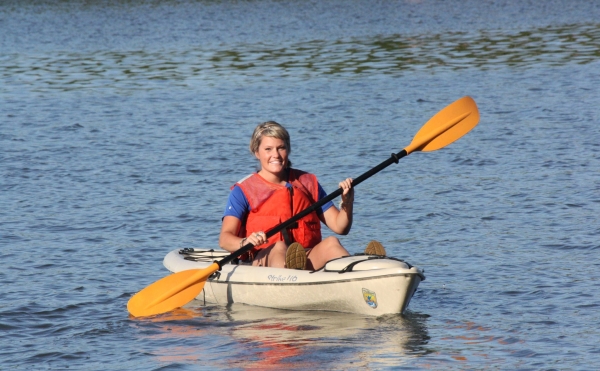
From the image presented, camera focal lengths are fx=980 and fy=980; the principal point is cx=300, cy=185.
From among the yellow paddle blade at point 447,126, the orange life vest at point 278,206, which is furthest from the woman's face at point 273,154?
the yellow paddle blade at point 447,126

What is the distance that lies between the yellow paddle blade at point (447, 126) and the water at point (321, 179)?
35.7 inches

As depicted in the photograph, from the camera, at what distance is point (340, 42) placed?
22.2 meters

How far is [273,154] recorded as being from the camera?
19.4ft

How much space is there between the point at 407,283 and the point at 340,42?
1709 cm

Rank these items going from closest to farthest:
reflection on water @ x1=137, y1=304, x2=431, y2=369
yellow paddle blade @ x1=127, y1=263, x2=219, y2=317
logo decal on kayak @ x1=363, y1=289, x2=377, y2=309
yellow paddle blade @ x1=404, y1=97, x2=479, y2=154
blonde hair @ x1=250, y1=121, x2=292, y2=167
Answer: reflection on water @ x1=137, y1=304, x2=431, y2=369 < logo decal on kayak @ x1=363, y1=289, x2=377, y2=309 < blonde hair @ x1=250, y1=121, x2=292, y2=167 < yellow paddle blade @ x1=127, y1=263, x2=219, y2=317 < yellow paddle blade @ x1=404, y1=97, x2=479, y2=154

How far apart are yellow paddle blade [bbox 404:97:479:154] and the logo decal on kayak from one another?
1521mm

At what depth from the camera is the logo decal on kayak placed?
564 cm

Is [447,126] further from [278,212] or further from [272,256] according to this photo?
[272,256]

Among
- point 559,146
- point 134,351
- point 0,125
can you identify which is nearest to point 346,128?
point 559,146

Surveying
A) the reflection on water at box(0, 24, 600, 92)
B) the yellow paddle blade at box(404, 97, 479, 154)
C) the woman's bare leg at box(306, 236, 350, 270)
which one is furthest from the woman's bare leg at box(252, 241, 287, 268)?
the reflection on water at box(0, 24, 600, 92)

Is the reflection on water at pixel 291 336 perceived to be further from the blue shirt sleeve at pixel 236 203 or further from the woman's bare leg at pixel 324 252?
the blue shirt sleeve at pixel 236 203

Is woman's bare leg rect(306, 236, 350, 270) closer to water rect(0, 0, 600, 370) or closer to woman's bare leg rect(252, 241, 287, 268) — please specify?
woman's bare leg rect(252, 241, 287, 268)

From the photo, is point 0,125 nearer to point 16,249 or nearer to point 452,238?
point 16,249

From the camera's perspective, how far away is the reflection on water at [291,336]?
16.9 ft
